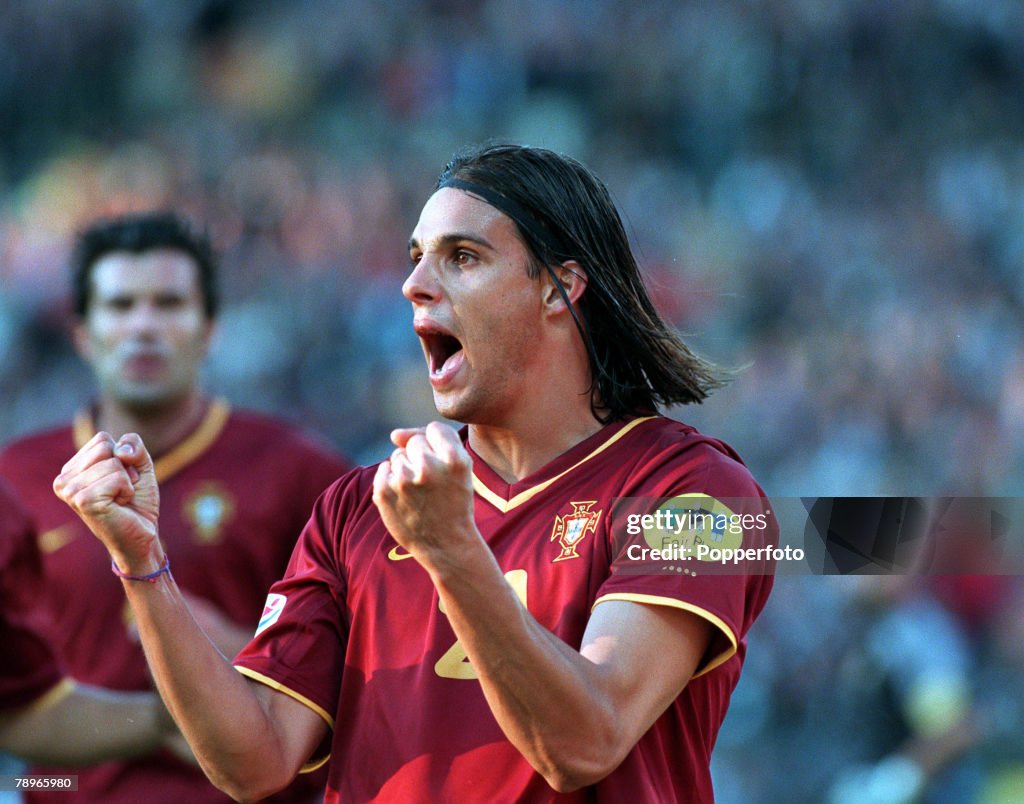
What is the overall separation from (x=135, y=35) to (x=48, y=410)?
270cm

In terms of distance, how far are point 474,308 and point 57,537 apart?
241 centimetres

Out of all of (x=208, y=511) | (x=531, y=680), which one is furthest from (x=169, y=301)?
(x=531, y=680)

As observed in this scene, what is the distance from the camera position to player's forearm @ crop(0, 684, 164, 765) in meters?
3.59

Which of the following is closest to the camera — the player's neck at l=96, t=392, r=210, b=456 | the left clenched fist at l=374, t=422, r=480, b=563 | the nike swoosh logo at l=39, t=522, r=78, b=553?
the left clenched fist at l=374, t=422, r=480, b=563

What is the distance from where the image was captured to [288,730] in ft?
7.31

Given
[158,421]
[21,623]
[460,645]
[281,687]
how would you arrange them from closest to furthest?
[460,645]
[281,687]
[21,623]
[158,421]

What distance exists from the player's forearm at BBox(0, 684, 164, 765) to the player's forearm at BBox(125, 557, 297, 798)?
1579 millimetres

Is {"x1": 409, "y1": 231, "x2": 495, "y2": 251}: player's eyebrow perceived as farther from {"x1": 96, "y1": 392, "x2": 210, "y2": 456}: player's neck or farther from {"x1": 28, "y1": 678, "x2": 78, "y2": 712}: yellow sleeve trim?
{"x1": 96, "y1": 392, "x2": 210, "y2": 456}: player's neck

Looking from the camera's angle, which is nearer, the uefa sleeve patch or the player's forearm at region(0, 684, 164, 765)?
the uefa sleeve patch

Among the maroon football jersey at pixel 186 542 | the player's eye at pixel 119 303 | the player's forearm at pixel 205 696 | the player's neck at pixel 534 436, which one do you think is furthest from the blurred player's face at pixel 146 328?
the player's forearm at pixel 205 696

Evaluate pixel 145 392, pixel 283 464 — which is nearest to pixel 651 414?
pixel 283 464

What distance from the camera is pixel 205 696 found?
207 cm

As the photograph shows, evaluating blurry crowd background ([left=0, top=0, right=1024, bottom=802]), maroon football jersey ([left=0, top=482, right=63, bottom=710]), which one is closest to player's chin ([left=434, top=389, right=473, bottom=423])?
maroon football jersey ([left=0, top=482, right=63, bottom=710])

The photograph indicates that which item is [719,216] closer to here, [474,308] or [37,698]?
[37,698]
